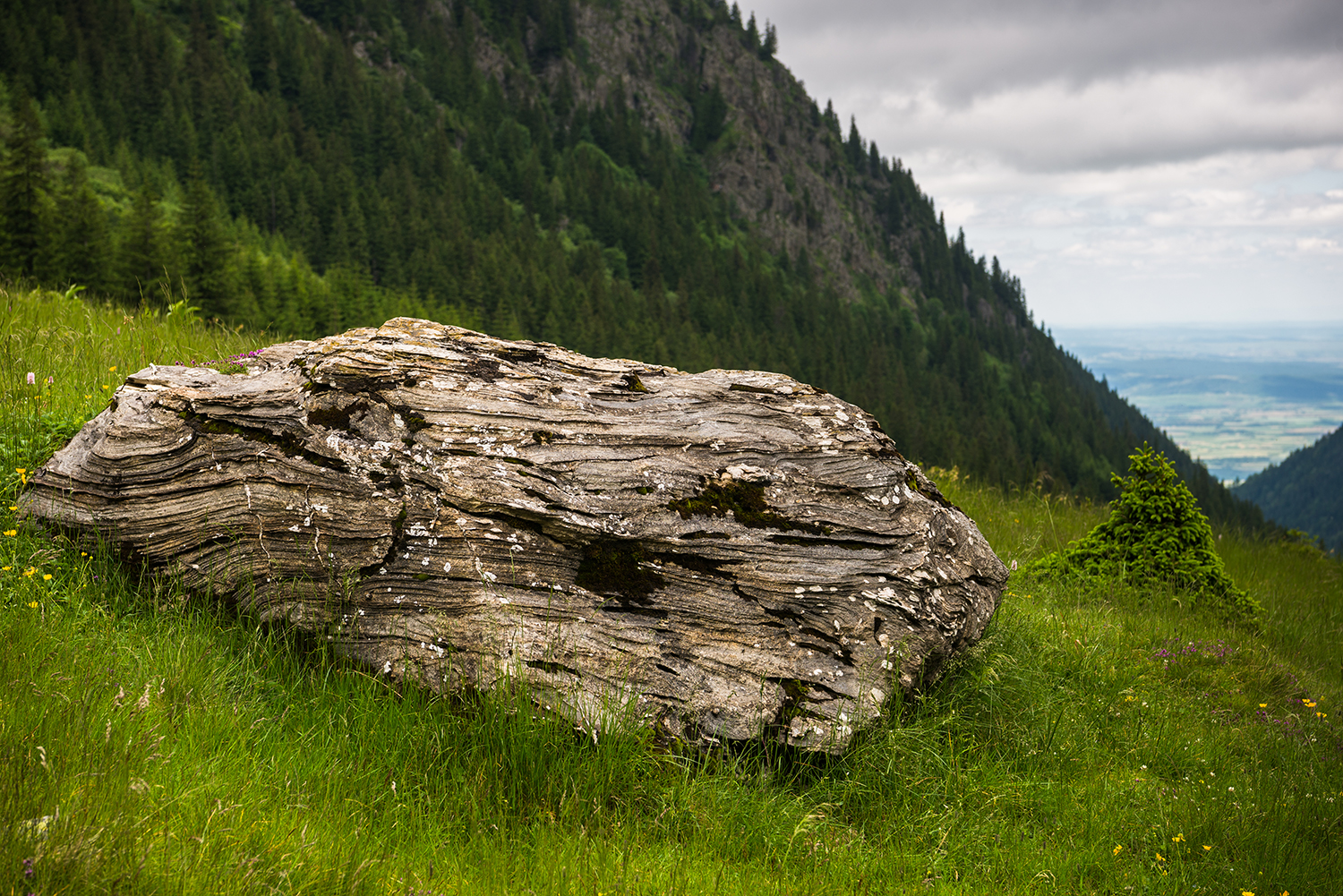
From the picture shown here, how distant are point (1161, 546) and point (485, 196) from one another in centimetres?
12116

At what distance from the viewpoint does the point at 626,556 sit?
542 cm

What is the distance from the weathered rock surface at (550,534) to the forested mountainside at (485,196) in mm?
31794

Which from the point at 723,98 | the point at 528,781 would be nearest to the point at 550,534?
the point at 528,781

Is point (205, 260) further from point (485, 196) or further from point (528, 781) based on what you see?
point (485, 196)

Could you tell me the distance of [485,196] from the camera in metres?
116

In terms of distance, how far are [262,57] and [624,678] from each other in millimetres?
132720

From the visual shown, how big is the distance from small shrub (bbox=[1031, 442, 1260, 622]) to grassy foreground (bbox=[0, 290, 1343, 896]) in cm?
239

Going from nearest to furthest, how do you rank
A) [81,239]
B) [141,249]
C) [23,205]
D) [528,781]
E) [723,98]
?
[528,781]
[23,205]
[81,239]
[141,249]
[723,98]

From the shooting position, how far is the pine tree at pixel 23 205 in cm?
2759

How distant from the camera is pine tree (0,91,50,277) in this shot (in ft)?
90.5

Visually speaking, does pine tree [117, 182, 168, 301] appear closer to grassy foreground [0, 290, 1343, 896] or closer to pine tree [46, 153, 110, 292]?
pine tree [46, 153, 110, 292]

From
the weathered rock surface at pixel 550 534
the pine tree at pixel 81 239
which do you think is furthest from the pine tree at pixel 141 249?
the weathered rock surface at pixel 550 534

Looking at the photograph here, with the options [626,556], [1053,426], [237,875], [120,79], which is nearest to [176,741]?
[237,875]

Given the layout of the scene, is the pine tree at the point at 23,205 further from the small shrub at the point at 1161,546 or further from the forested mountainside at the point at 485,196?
the small shrub at the point at 1161,546
